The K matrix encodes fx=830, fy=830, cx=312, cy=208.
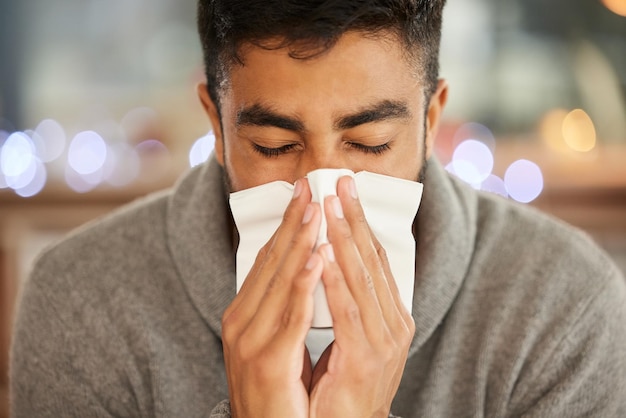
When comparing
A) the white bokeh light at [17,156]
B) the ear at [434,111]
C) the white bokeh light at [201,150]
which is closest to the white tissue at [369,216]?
the ear at [434,111]

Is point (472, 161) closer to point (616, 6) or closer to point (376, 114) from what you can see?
point (616, 6)

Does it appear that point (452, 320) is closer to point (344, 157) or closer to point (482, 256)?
point (482, 256)

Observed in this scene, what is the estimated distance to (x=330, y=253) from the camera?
3.67 ft

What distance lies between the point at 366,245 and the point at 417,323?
0.36 meters

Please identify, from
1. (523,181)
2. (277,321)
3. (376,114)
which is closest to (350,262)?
(277,321)

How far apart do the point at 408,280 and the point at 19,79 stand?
9.63 feet

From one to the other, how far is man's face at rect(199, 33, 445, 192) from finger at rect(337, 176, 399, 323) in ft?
0.29

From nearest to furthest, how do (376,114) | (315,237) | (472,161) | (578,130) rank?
(315,237), (376,114), (472,161), (578,130)

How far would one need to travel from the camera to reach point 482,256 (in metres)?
1.53

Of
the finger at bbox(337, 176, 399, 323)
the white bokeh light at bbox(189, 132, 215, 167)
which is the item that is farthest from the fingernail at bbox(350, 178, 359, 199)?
the white bokeh light at bbox(189, 132, 215, 167)

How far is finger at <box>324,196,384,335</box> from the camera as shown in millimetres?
1110

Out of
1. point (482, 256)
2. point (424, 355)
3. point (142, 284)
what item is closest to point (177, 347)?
point (142, 284)

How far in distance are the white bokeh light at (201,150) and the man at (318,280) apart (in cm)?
164

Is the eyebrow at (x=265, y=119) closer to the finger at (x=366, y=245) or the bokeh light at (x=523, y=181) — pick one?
the finger at (x=366, y=245)
